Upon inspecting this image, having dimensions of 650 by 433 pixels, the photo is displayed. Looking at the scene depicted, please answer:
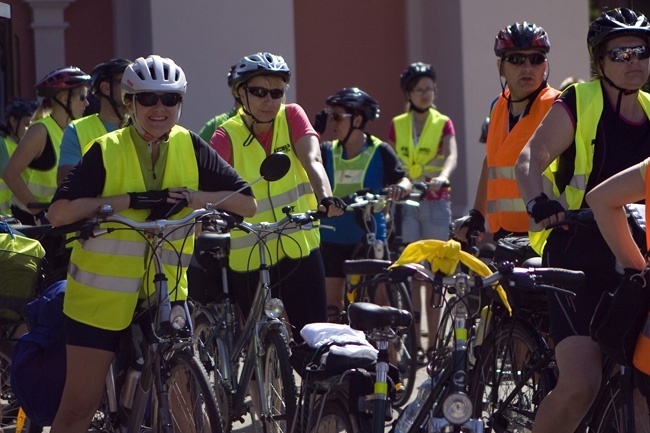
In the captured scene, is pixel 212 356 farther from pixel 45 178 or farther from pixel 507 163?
pixel 45 178

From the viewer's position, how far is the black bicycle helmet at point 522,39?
21.4 ft

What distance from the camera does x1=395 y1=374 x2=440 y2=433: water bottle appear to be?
4738 millimetres

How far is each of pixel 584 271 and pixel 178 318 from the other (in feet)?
4.85

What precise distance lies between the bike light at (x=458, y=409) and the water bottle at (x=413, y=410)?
27 centimetres

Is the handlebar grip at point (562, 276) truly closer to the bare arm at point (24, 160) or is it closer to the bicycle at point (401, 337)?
the bicycle at point (401, 337)

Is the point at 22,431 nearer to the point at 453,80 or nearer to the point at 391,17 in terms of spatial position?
the point at 453,80

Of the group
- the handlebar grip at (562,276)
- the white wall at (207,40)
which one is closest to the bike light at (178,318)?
the handlebar grip at (562,276)

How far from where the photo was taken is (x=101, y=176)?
5211mm

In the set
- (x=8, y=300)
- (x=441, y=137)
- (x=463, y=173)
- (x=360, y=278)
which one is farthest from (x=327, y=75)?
(x=8, y=300)

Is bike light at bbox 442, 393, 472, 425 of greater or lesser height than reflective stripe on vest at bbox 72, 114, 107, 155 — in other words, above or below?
below

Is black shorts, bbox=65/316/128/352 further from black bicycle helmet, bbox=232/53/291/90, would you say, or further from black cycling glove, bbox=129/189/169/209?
black bicycle helmet, bbox=232/53/291/90

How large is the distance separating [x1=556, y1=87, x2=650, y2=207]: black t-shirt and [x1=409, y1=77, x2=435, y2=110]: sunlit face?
5.17m

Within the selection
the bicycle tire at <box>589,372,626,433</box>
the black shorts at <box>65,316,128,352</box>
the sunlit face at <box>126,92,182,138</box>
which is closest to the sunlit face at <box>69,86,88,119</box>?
the sunlit face at <box>126,92,182,138</box>

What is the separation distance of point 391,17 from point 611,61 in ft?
31.0
